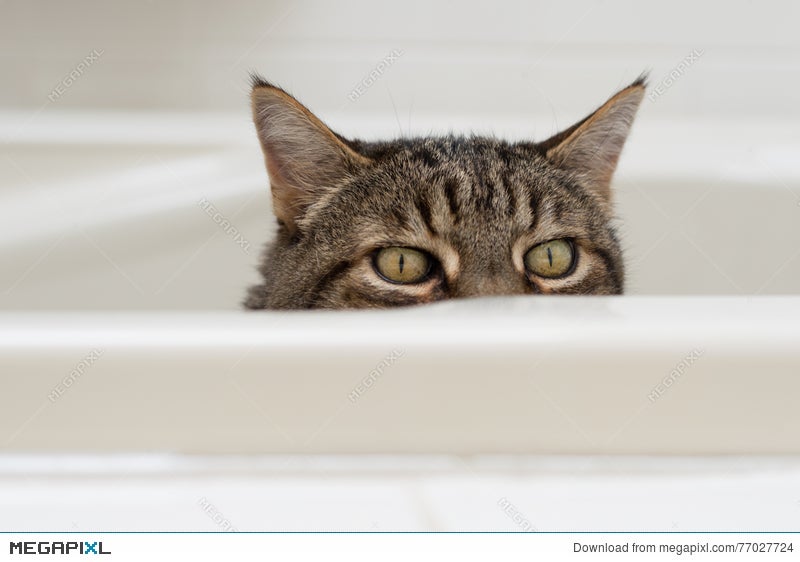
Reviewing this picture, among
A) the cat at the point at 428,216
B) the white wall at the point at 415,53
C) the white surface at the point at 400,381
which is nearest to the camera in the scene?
the white surface at the point at 400,381

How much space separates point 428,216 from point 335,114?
3.85 ft

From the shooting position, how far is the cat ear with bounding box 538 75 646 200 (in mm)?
1380

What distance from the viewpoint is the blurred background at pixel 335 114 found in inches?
77.4

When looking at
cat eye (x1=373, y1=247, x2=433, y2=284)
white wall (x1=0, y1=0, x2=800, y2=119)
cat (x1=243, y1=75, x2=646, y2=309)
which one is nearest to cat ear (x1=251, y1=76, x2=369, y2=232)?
cat (x1=243, y1=75, x2=646, y2=309)

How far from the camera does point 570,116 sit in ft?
7.80

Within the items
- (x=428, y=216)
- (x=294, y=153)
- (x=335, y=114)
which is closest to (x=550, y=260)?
(x=428, y=216)

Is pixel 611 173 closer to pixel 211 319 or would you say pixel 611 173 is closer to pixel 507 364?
pixel 507 364

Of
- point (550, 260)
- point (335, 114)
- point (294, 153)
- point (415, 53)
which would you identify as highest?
point (415, 53)

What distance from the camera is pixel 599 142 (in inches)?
57.6
